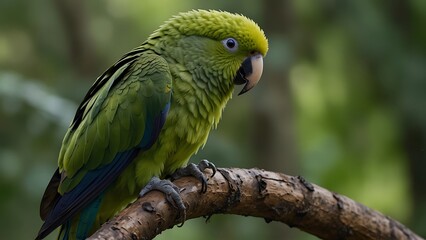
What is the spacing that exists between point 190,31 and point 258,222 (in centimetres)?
314

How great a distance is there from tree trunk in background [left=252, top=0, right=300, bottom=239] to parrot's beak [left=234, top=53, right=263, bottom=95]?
2391mm

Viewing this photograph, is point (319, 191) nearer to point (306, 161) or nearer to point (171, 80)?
point (171, 80)

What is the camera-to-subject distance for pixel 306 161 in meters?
6.40

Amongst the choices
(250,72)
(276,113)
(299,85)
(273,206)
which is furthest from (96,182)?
(299,85)

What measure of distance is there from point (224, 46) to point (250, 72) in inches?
6.4

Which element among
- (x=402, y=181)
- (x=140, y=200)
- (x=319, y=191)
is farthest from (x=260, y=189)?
(x=402, y=181)

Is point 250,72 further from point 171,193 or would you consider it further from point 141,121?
point 171,193

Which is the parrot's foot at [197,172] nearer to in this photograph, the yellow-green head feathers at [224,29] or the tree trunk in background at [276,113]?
the yellow-green head feathers at [224,29]

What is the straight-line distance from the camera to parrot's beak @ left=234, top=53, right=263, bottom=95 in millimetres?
3109

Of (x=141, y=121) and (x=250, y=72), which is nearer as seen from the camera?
(x=141, y=121)

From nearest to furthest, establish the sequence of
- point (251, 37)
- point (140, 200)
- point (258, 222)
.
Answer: point (140, 200) < point (251, 37) < point (258, 222)

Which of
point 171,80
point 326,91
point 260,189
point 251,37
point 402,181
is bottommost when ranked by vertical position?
point 402,181

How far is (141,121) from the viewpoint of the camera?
2.86 metres

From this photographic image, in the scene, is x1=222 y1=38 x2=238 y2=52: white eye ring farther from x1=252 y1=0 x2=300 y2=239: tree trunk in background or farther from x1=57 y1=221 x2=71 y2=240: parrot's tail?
x1=252 y1=0 x2=300 y2=239: tree trunk in background
